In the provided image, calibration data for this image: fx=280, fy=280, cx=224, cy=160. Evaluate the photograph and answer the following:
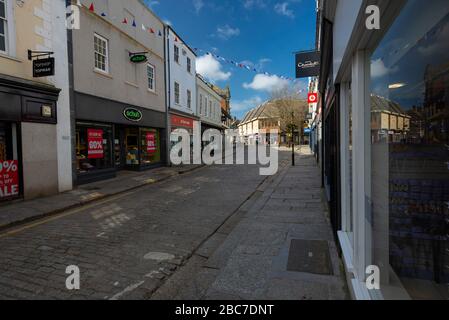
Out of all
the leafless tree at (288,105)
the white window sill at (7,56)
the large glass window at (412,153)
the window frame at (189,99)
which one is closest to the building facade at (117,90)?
the white window sill at (7,56)

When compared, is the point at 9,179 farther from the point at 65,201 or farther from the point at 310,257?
the point at 310,257

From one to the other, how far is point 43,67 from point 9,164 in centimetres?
294

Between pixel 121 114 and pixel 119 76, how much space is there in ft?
5.71

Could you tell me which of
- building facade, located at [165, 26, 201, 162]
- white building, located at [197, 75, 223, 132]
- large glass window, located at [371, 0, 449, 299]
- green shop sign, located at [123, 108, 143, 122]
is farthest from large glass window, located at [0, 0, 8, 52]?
white building, located at [197, 75, 223, 132]

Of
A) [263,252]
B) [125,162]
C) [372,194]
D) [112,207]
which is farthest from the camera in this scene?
[125,162]

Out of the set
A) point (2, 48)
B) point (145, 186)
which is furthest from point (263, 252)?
point (2, 48)

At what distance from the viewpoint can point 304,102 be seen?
4819 cm

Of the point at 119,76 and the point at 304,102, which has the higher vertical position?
the point at 304,102

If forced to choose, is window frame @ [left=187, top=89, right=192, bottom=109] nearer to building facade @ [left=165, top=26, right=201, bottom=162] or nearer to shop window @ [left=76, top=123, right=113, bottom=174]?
building facade @ [left=165, top=26, right=201, bottom=162]

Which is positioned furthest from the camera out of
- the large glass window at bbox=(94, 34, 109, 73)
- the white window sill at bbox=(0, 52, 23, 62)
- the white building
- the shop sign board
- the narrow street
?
the white building

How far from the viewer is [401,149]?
2.29m

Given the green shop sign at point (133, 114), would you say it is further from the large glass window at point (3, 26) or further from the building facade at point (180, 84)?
the large glass window at point (3, 26)

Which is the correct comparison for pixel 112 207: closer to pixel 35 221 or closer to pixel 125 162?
pixel 35 221

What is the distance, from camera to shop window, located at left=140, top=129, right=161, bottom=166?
607 inches
